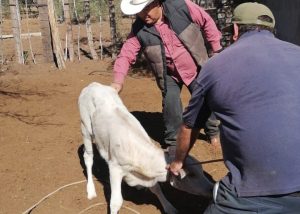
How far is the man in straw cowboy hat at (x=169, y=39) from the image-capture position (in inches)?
215

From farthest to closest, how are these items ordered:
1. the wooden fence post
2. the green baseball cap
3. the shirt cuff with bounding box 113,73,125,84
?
the wooden fence post, the shirt cuff with bounding box 113,73,125,84, the green baseball cap

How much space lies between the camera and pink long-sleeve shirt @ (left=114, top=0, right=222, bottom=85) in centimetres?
557

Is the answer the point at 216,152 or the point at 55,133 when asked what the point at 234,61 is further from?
the point at 55,133

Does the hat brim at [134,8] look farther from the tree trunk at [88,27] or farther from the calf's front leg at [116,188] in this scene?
the tree trunk at [88,27]

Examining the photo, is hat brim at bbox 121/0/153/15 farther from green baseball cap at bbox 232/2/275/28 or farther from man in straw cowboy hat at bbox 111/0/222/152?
green baseball cap at bbox 232/2/275/28

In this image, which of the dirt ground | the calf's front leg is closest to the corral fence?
the dirt ground

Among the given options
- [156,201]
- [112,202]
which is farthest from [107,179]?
[112,202]

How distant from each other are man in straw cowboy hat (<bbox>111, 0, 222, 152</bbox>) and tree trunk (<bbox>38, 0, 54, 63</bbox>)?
622 centimetres

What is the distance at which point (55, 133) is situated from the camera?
7.59 metres

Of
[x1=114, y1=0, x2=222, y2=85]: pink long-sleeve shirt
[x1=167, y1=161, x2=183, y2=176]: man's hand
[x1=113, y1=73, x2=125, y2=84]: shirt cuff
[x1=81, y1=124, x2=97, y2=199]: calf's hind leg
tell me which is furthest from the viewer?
[x1=81, y1=124, x2=97, y2=199]: calf's hind leg

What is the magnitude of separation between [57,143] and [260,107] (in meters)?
4.82

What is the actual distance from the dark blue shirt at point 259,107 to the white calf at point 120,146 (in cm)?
126

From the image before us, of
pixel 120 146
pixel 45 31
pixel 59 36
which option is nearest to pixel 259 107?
pixel 120 146

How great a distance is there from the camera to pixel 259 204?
2.95m
